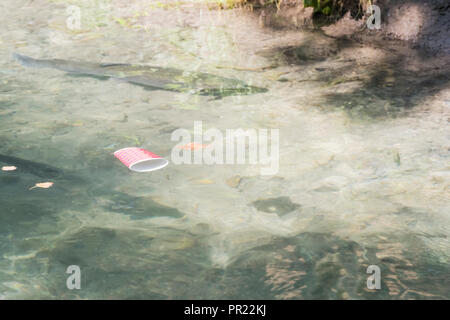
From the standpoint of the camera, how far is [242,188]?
3094mm

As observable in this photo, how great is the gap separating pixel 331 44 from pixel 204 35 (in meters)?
1.64

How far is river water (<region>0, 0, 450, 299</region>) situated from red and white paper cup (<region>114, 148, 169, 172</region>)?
0.05 metres

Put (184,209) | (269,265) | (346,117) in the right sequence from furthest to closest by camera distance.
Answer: (346,117) < (184,209) < (269,265)

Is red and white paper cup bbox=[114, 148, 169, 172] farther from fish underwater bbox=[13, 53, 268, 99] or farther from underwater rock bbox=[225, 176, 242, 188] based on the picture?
fish underwater bbox=[13, 53, 268, 99]

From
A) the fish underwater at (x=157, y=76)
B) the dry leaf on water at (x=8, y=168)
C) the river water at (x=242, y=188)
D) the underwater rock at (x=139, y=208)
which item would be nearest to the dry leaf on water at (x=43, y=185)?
the river water at (x=242, y=188)

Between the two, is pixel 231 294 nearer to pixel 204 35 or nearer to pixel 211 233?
pixel 211 233

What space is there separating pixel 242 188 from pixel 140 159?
0.69m

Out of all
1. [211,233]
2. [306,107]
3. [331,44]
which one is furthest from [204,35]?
[211,233]

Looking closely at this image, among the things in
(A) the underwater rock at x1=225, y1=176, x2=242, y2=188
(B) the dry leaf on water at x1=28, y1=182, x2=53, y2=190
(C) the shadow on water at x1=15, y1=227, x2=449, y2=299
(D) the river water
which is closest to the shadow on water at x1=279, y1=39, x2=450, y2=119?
(D) the river water

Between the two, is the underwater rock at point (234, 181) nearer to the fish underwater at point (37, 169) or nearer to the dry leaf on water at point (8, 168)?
the fish underwater at point (37, 169)

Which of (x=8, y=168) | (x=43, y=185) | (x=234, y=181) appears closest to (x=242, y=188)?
(x=234, y=181)

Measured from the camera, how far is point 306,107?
13.9 ft

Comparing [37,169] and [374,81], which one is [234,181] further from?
[374,81]

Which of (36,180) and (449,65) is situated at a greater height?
(449,65)
